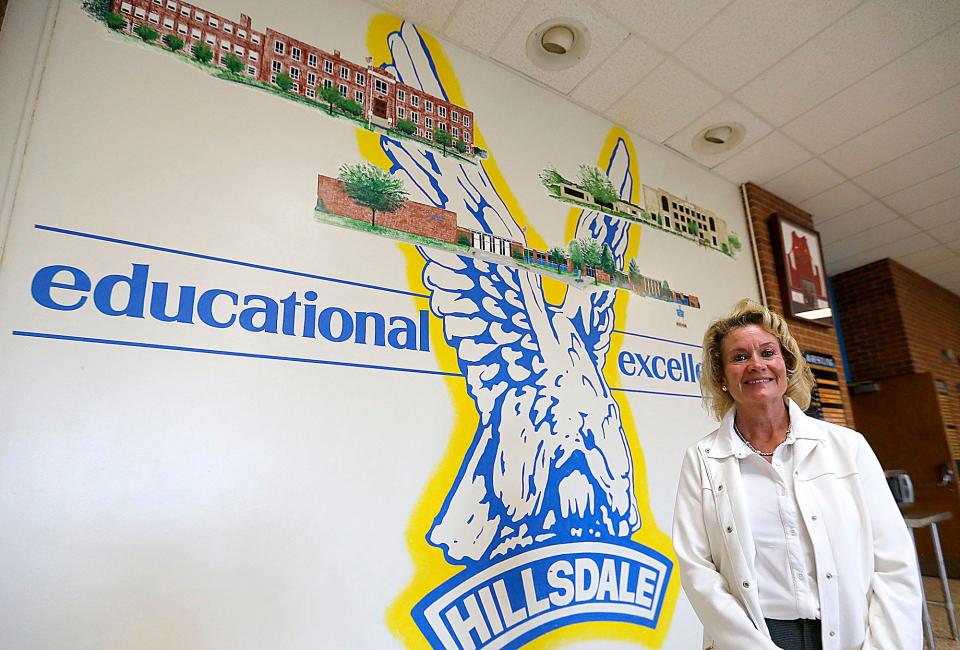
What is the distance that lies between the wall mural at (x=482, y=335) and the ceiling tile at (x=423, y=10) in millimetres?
47

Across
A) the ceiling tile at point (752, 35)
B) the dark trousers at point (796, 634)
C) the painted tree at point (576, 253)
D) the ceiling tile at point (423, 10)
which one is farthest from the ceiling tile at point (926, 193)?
the dark trousers at point (796, 634)

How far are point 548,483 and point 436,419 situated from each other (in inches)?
24.8

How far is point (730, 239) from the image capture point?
3.79 meters

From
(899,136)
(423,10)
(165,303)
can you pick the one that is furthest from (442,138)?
(899,136)

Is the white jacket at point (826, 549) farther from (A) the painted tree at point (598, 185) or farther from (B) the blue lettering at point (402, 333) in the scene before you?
(A) the painted tree at point (598, 185)

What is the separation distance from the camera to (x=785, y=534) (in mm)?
1418

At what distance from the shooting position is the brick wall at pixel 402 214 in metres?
2.07

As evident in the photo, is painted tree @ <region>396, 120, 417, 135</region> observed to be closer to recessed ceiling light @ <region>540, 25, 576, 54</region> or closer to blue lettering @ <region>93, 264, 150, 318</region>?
recessed ceiling light @ <region>540, 25, 576, 54</region>

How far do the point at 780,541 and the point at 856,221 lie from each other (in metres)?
4.55

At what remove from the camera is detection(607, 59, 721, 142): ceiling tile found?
9.81 feet

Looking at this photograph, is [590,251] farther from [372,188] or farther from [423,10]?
[423,10]

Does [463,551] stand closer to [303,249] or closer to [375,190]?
[303,249]

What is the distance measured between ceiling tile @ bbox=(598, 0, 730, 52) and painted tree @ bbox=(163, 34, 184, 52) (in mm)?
1810

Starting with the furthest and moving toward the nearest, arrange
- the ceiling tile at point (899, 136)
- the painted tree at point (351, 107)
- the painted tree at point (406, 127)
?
the ceiling tile at point (899, 136)
the painted tree at point (406, 127)
the painted tree at point (351, 107)
